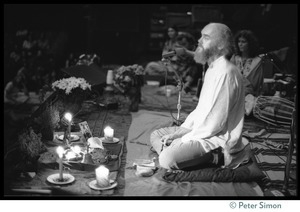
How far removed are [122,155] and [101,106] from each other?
1968mm

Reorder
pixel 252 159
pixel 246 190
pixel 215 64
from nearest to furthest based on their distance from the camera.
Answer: pixel 246 190 → pixel 215 64 → pixel 252 159

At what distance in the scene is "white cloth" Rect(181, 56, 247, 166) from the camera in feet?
11.1

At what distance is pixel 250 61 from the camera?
19.8 feet

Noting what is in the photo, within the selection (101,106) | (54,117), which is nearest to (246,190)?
(54,117)

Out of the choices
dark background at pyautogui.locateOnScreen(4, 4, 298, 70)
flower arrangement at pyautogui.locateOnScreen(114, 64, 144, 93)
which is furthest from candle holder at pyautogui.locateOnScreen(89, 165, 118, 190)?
dark background at pyautogui.locateOnScreen(4, 4, 298, 70)

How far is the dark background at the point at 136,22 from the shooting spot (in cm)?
808

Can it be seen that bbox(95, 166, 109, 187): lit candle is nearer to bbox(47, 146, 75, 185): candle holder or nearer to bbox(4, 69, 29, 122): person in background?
bbox(47, 146, 75, 185): candle holder

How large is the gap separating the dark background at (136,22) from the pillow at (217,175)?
455cm

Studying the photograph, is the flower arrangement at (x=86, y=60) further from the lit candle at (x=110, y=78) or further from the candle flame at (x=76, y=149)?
the candle flame at (x=76, y=149)

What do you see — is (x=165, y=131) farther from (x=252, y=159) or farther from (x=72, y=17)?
(x=72, y=17)

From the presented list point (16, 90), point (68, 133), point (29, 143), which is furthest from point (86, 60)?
point (29, 143)

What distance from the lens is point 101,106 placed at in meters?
5.89

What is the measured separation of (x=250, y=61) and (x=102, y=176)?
12.3 ft

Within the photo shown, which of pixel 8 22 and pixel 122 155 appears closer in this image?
pixel 122 155
